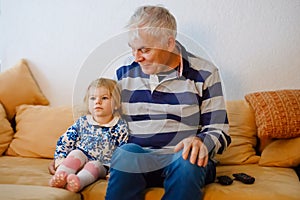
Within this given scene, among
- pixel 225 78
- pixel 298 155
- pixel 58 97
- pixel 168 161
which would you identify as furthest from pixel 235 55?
pixel 58 97

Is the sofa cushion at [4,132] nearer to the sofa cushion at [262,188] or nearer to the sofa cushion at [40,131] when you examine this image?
the sofa cushion at [40,131]

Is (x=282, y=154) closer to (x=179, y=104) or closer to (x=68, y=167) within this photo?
(x=179, y=104)

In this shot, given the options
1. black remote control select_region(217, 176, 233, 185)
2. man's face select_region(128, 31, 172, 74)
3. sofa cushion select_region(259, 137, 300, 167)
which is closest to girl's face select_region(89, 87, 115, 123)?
man's face select_region(128, 31, 172, 74)

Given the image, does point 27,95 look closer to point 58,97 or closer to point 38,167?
point 58,97

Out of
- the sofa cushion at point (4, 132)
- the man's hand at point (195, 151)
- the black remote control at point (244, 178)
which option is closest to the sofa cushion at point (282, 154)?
the black remote control at point (244, 178)

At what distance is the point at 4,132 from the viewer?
2.04m

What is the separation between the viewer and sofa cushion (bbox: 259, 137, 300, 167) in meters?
1.68

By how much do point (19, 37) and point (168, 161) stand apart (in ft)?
4.44

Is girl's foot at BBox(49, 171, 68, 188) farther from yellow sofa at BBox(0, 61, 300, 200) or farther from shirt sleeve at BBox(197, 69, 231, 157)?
shirt sleeve at BBox(197, 69, 231, 157)

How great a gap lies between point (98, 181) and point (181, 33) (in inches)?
35.5

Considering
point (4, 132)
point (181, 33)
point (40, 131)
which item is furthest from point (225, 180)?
point (4, 132)

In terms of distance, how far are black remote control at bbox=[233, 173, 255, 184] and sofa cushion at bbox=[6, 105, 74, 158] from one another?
0.87 m

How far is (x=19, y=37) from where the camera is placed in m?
2.33

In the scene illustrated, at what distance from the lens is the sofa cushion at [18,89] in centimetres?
215
